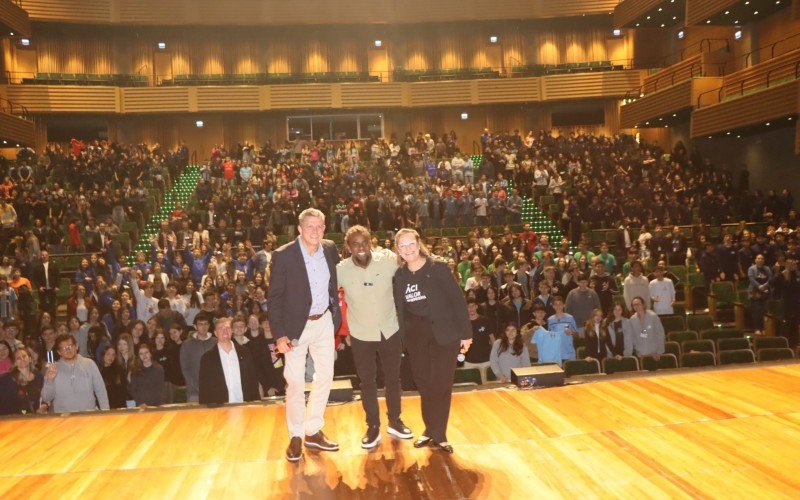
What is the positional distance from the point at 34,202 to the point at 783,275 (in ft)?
44.8

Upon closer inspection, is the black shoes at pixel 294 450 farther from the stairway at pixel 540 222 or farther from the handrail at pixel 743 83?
the handrail at pixel 743 83

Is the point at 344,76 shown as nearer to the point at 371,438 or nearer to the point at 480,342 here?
the point at 480,342

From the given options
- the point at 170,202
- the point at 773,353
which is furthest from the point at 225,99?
the point at 773,353

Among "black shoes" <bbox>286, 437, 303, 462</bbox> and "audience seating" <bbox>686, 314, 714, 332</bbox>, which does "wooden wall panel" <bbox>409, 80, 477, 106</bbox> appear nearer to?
"audience seating" <bbox>686, 314, 714, 332</bbox>

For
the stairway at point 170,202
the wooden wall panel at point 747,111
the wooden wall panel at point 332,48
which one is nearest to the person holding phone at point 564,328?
the stairway at point 170,202

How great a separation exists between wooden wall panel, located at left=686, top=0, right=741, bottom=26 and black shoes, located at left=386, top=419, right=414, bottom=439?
17.4 meters

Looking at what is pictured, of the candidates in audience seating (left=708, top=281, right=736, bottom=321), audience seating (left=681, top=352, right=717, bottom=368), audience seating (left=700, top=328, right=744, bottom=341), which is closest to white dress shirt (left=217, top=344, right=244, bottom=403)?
audience seating (left=681, top=352, right=717, bottom=368)

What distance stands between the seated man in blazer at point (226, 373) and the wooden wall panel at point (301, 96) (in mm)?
21774

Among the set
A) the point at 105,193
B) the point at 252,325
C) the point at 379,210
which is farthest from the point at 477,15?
the point at 252,325

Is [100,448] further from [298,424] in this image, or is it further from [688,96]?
[688,96]

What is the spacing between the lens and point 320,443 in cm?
478

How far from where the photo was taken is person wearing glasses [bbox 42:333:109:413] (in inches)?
248

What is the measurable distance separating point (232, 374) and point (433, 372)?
2.27 m

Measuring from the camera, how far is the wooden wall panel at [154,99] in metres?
26.7
